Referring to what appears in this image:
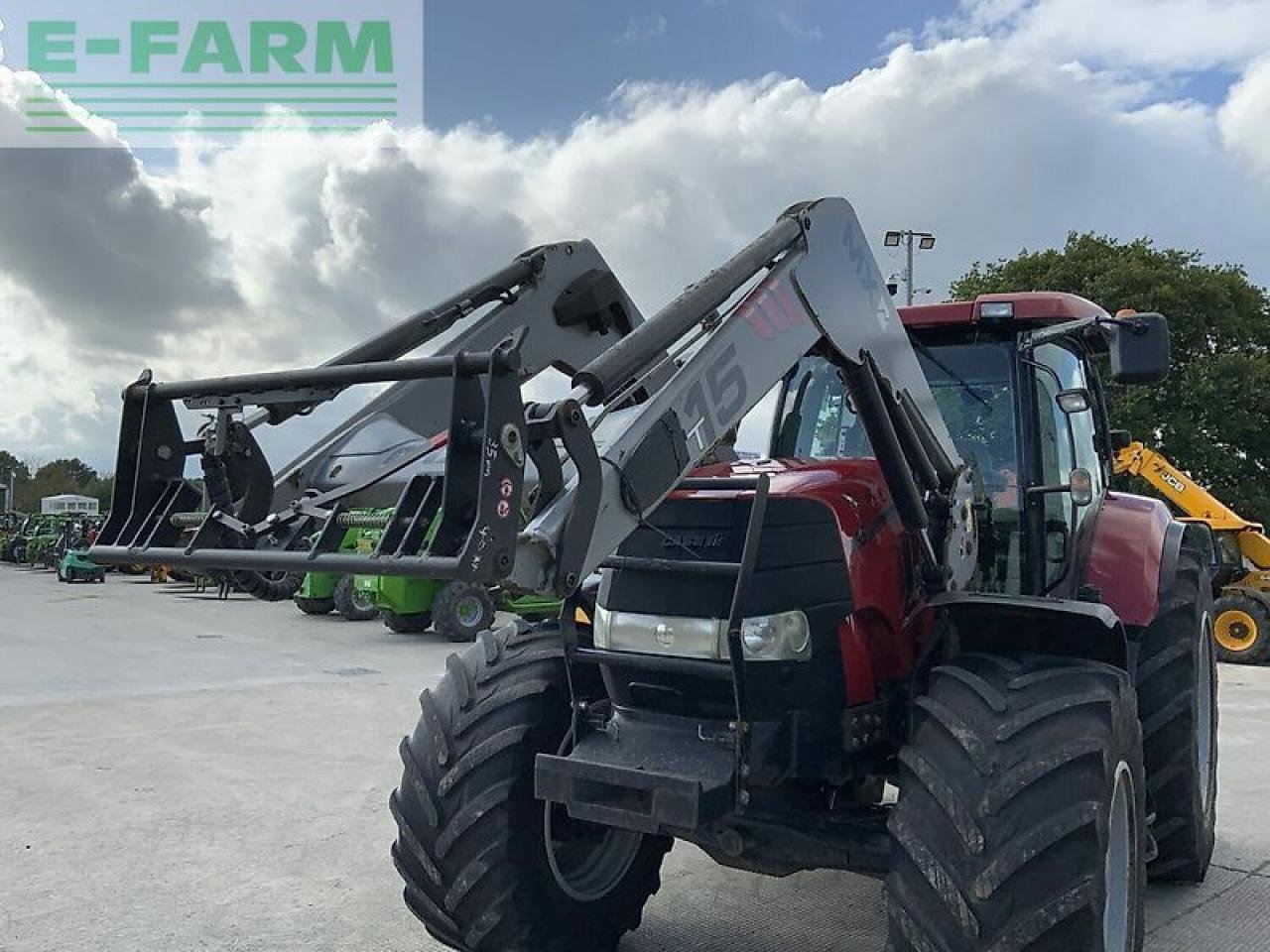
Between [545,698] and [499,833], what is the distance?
469 mm

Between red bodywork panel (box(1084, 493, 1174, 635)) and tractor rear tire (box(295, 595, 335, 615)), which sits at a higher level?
red bodywork panel (box(1084, 493, 1174, 635))

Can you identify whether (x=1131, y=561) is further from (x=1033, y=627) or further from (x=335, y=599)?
(x=335, y=599)

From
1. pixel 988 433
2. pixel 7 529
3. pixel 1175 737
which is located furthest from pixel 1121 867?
pixel 7 529

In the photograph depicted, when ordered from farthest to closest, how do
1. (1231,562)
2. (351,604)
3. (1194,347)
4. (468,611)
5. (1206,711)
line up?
(1194,347), (351,604), (468,611), (1231,562), (1206,711)

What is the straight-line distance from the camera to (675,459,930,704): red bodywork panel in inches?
138

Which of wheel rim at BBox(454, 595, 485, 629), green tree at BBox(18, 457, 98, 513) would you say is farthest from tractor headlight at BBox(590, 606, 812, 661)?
green tree at BBox(18, 457, 98, 513)

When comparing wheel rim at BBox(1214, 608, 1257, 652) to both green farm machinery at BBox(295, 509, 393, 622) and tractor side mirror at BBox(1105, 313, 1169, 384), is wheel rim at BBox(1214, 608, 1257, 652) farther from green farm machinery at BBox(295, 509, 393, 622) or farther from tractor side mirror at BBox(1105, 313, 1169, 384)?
green farm machinery at BBox(295, 509, 393, 622)

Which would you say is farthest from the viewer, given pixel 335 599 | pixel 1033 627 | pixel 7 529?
pixel 7 529

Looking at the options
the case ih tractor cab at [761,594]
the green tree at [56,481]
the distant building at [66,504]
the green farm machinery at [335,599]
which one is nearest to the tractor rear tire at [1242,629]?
the case ih tractor cab at [761,594]

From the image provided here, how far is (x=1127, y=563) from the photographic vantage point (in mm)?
4578

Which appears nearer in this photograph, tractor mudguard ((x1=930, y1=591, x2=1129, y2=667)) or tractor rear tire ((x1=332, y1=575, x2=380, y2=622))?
tractor mudguard ((x1=930, y1=591, x2=1129, y2=667))

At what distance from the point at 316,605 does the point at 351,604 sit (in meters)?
1.14

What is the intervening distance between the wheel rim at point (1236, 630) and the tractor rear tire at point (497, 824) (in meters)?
11.2

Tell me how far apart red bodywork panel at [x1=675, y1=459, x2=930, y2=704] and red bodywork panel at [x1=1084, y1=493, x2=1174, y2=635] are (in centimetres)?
114
